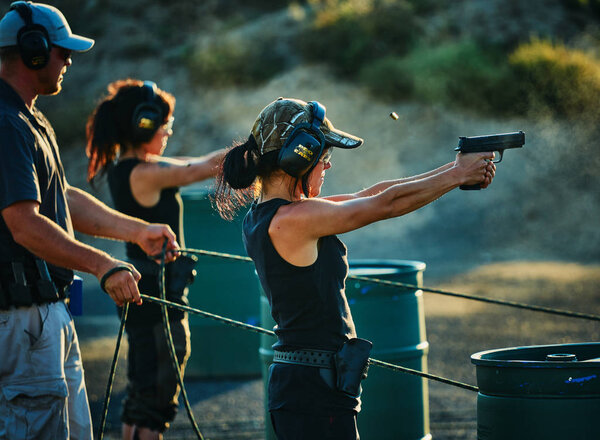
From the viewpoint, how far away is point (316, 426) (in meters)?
2.85

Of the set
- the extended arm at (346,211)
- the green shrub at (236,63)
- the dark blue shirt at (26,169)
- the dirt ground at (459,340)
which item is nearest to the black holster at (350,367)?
the extended arm at (346,211)

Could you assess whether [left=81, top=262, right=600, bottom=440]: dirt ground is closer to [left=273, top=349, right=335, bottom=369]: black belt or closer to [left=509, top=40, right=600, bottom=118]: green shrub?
[left=273, top=349, right=335, bottom=369]: black belt

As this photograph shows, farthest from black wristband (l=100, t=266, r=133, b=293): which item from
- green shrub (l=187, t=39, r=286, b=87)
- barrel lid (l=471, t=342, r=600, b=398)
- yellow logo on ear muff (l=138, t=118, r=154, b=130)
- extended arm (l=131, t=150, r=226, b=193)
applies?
green shrub (l=187, t=39, r=286, b=87)

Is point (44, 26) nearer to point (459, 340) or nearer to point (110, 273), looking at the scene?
point (110, 273)

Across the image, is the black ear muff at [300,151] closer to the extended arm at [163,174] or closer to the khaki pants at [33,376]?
the khaki pants at [33,376]

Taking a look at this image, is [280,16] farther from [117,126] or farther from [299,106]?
[299,106]

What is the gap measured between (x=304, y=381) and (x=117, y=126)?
251cm

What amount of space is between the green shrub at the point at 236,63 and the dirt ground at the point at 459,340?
9.45 m

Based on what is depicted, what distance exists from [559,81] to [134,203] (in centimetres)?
1441

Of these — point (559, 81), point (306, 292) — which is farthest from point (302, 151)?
point (559, 81)

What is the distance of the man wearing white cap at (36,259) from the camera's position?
127 inches

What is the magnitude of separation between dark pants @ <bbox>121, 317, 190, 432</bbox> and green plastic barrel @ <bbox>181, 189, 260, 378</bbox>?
2.33m

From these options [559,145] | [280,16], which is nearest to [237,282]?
[559,145]

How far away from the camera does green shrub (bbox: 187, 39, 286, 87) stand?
2067 centimetres
